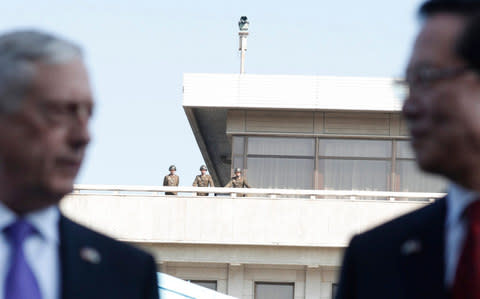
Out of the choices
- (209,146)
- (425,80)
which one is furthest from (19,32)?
(209,146)

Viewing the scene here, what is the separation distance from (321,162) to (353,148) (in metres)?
1.07

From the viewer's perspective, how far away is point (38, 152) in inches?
118

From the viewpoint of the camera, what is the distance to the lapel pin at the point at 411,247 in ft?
10.7

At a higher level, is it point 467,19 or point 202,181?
point 202,181

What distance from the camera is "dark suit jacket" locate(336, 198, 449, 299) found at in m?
3.20

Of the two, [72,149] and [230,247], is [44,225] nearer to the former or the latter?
[72,149]

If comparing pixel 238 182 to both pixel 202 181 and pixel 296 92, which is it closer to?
pixel 202 181

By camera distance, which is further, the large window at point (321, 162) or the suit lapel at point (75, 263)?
the large window at point (321, 162)

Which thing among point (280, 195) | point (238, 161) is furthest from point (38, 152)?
point (238, 161)

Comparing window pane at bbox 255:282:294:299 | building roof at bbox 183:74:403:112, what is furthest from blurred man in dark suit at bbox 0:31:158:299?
building roof at bbox 183:74:403:112

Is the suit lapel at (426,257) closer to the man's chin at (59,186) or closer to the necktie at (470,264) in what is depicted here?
the necktie at (470,264)

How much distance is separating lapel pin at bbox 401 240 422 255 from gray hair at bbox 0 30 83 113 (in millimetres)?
1047

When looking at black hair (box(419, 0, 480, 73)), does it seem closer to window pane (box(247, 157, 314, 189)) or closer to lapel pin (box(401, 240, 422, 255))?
lapel pin (box(401, 240, 422, 255))

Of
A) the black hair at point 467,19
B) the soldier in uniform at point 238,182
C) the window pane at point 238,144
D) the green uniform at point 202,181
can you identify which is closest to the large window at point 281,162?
the window pane at point 238,144
